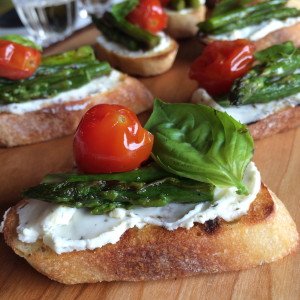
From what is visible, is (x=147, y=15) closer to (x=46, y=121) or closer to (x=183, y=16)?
(x=183, y=16)

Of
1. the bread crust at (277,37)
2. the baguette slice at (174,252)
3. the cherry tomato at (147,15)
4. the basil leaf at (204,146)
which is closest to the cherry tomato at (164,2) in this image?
the cherry tomato at (147,15)

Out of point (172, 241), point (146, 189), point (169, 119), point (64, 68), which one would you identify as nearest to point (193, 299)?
point (172, 241)

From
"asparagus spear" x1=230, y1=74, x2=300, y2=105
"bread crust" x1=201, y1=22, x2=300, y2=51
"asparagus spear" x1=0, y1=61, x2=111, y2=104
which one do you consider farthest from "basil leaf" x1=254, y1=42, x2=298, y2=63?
"asparagus spear" x1=0, y1=61, x2=111, y2=104

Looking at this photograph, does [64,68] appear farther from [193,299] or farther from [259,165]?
[193,299]

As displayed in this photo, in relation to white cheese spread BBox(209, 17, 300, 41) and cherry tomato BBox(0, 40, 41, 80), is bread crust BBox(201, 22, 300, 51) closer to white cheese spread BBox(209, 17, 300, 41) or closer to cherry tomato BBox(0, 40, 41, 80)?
white cheese spread BBox(209, 17, 300, 41)

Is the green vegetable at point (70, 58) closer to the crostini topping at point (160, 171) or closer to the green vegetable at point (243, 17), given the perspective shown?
the green vegetable at point (243, 17)
